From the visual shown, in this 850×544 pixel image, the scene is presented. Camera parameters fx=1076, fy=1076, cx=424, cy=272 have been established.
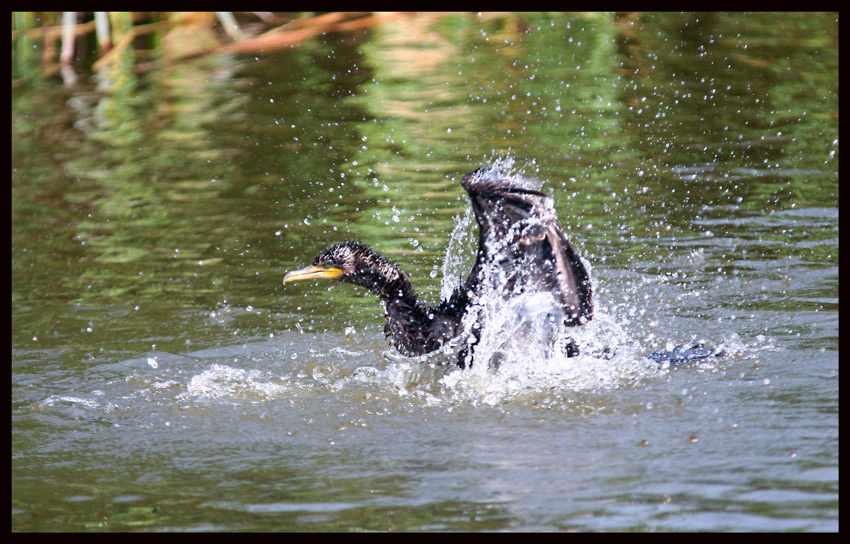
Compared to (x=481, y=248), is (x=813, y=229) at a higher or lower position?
lower

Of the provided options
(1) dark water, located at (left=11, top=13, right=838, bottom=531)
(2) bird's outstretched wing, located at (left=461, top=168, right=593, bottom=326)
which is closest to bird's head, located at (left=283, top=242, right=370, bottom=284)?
(1) dark water, located at (left=11, top=13, right=838, bottom=531)

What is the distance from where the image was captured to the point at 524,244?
566 centimetres

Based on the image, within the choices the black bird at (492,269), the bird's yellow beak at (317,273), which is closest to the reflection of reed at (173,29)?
the bird's yellow beak at (317,273)

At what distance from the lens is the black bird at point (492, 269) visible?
218 inches

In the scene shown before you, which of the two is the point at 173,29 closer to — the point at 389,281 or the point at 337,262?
the point at 337,262

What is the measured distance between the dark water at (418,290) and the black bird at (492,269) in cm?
28

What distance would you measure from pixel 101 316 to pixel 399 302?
230 centimetres

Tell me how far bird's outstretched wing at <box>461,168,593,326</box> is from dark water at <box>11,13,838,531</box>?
40cm

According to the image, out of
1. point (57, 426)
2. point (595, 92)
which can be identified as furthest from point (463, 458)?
point (595, 92)

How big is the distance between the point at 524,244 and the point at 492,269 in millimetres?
238

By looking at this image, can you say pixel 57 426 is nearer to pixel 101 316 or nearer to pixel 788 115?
pixel 101 316

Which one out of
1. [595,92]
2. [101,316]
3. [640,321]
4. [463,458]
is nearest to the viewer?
[463,458]

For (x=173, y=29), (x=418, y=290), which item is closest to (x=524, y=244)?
(x=418, y=290)

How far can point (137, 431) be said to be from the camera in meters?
5.43
